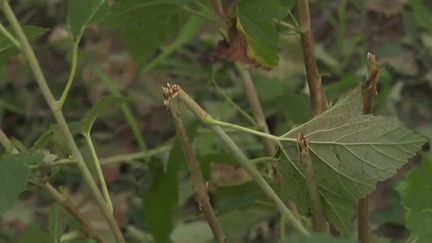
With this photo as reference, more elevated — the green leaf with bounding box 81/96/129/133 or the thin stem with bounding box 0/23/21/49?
the thin stem with bounding box 0/23/21/49

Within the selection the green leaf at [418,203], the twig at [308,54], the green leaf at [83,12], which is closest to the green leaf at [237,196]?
the twig at [308,54]

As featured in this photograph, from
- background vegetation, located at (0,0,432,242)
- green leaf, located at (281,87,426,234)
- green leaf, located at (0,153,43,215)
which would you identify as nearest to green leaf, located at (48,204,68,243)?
background vegetation, located at (0,0,432,242)

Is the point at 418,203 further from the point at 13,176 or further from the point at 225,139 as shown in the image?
the point at 13,176

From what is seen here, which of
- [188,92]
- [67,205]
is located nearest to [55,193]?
[67,205]

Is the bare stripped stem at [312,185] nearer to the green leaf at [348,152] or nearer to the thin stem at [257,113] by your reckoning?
the green leaf at [348,152]

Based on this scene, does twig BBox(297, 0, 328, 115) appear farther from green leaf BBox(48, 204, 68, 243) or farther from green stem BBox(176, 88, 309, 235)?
green leaf BBox(48, 204, 68, 243)

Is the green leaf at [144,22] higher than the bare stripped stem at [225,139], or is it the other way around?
the green leaf at [144,22]
